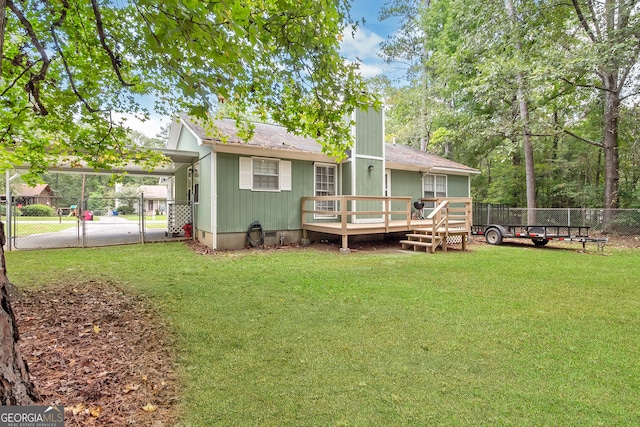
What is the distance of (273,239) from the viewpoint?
9.37 metres

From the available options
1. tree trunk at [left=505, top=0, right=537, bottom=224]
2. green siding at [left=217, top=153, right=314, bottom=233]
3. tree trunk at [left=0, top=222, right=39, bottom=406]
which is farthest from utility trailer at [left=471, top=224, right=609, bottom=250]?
tree trunk at [left=0, top=222, right=39, bottom=406]

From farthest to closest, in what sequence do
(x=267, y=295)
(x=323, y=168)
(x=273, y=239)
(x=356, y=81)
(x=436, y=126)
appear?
(x=436, y=126) → (x=323, y=168) → (x=273, y=239) → (x=267, y=295) → (x=356, y=81)

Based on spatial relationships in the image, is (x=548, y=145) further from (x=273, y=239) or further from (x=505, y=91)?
(x=273, y=239)

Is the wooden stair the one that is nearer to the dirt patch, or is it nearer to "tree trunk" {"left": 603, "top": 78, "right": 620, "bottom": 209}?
the dirt patch

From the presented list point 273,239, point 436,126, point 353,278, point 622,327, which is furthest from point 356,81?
point 436,126

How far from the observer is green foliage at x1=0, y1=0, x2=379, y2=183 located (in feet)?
8.99

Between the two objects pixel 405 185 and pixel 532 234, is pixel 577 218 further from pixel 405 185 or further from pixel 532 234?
pixel 405 185

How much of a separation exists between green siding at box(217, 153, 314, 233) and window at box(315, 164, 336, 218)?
33 centimetres

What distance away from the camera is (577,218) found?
11.8 metres

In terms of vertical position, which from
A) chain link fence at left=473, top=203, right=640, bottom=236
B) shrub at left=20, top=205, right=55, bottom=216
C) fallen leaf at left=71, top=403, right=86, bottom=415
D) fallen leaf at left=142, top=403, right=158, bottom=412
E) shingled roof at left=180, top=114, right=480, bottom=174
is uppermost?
shingled roof at left=180, top=114, right=480, bottom=174

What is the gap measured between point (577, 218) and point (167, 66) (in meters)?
14.5

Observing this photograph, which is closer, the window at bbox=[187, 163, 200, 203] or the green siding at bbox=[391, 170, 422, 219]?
the window at bbox=[187, 163, 200, 203]

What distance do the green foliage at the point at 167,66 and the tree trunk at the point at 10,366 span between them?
190cm

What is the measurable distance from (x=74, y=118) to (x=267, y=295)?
444 centimetres
